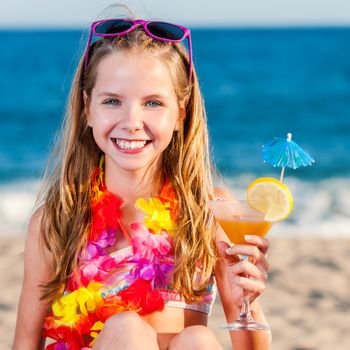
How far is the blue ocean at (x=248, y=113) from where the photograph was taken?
1104cm

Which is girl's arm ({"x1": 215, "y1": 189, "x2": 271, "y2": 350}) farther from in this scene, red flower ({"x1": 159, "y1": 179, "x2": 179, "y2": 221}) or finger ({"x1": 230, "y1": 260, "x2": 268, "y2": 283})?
red flower ({"x1": 159, "y1": 179, "x2": 179, "y2": 221})

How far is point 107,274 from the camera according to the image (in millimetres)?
3543

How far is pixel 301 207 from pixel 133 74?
7387 mm

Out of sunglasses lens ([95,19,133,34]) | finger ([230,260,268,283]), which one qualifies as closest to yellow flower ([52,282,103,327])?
finger ([230,260,268,283])

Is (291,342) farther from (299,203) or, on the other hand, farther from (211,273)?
(299,203)

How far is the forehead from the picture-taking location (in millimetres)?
3406

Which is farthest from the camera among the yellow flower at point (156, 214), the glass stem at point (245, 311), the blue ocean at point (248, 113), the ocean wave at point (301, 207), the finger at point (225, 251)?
the blue ocean at point (248, 113)

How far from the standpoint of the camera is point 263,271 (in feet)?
10.6

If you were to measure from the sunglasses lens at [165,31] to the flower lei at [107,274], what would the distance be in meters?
0.58

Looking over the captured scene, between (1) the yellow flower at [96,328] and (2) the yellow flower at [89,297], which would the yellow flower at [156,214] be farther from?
(1) the yellow flower at [96,328]

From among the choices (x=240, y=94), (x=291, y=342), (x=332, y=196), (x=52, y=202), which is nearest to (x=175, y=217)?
(x=52, y=202)

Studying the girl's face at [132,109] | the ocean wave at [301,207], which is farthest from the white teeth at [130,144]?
the ocean wave at [301,207]

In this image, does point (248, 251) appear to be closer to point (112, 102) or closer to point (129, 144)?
point (129, 144)

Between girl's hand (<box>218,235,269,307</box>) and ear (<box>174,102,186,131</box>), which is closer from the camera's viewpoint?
girl's hand (<box>218,235,269,307</box>)
